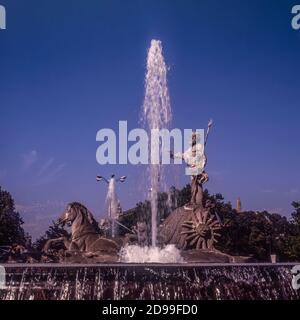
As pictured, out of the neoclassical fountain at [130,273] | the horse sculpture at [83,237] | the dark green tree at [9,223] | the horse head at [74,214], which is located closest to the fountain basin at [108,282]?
the neoclassical fountain at [130,273]

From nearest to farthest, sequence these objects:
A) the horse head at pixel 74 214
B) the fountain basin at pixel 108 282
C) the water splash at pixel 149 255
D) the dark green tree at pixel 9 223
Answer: the fountain basin at pixel 108 282, the water splash at pixel 149 255, the horse head at pixel 74 214, the dark green tree at pixel 9 223

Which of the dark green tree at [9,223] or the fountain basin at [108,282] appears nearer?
the fountain basin at [108,282]

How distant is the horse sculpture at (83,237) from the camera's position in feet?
55.2

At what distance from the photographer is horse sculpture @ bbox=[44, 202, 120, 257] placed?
55.2 feet

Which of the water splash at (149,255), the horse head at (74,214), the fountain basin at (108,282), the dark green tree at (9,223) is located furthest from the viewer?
the dark green tree at (9,223)

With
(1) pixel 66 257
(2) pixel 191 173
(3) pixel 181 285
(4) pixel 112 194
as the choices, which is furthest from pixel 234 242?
(3) pixel 181 285

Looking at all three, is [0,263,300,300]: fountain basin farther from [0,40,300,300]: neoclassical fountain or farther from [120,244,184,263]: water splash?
[120,244,184,263]: water splash

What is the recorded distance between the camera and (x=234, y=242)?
4434 centimetres

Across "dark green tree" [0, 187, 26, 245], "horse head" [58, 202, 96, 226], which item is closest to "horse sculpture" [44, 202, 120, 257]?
"horse head" [58, 202, 96, 226]

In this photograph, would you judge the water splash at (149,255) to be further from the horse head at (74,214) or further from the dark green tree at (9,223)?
the dark green tree at (9,223)

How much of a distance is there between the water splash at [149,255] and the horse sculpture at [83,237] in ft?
1.07

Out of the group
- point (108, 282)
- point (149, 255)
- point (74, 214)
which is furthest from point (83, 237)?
point (108, 282)
